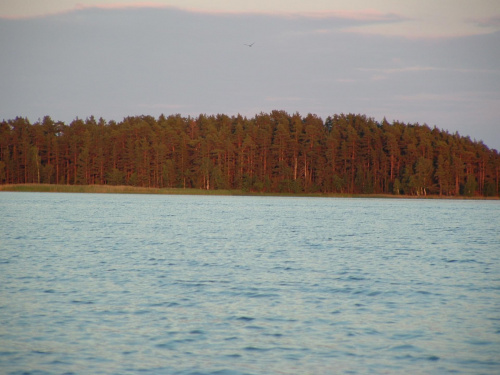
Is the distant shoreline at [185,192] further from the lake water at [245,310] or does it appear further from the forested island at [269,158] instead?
the lake water at [245,310]

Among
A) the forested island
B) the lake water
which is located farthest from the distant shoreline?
the lake water

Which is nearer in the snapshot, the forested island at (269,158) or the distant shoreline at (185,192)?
the distant shoreline at (185,192)

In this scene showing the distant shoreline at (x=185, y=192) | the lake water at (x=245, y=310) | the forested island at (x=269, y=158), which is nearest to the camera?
the lake water at (x=245, y=310)

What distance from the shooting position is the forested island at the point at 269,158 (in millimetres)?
156375

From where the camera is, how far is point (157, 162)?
165 meters

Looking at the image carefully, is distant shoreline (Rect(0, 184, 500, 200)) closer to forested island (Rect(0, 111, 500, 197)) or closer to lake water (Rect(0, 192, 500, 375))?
forested island (Rect(0, 111, 500, 197))

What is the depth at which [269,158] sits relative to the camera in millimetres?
167750

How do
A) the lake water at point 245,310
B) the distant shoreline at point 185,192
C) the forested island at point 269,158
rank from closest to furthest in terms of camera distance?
the lake water at point 245,310
the distant shoreline at point 185,192
the forested island at point 269,158

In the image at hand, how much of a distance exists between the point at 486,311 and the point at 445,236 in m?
28.0

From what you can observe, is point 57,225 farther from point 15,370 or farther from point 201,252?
point 15,370

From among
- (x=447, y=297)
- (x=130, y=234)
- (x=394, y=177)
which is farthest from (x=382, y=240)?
(x=394, y=177)

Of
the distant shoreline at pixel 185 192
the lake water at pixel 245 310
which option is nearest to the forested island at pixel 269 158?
the distant shoreline at pixel 185 192

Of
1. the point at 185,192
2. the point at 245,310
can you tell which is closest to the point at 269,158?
the point at 185,192

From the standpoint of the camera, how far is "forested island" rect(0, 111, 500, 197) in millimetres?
156375
